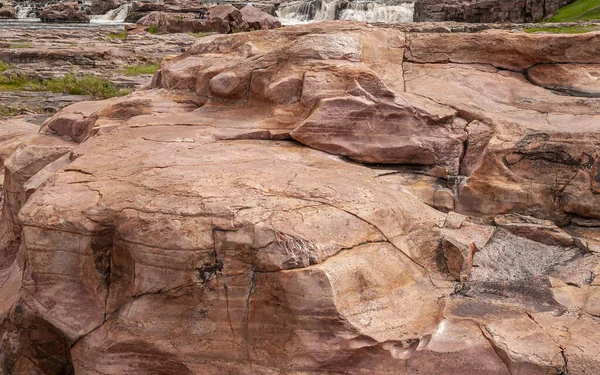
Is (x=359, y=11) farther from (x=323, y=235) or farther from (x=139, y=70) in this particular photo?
(x=323, y=235)

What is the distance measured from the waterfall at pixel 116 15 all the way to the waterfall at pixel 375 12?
14.5m

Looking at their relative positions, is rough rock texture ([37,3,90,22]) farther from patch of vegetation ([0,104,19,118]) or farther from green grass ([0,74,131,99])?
patch of vegetation ([0,104,19,118])

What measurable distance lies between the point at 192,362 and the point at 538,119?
14.1 feet

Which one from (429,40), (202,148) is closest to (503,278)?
(202,148)

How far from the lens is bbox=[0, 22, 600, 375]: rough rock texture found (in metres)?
4.37

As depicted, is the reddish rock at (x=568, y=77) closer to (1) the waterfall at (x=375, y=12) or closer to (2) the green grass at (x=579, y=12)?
(2) the green grass at (x=579, y=12)

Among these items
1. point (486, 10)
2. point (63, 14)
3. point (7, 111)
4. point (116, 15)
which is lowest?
point (7, 111)

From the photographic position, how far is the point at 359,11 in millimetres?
30781

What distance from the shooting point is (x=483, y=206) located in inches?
235

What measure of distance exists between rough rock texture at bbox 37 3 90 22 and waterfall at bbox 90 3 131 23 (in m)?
1.50

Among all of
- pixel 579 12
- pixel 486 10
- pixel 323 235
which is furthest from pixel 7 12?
pixel 323 235

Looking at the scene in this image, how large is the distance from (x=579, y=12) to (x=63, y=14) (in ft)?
88.7

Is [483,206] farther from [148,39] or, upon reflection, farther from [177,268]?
[148,39]

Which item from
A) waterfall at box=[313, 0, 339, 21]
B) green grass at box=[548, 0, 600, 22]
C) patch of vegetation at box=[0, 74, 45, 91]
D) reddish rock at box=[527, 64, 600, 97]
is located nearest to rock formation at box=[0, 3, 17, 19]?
waterfall at box=[313, 0, 339, 21]
